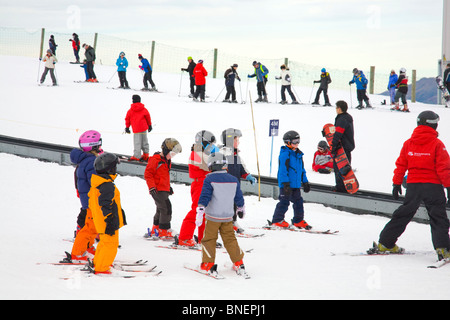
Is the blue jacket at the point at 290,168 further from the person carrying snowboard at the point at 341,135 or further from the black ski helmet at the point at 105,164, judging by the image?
the black ski helmet at the point at 105,164

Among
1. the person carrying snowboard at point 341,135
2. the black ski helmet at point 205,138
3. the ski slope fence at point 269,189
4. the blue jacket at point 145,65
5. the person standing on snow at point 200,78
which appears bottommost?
the ski slope fence at point 269,189

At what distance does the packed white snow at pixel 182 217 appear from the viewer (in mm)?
6210

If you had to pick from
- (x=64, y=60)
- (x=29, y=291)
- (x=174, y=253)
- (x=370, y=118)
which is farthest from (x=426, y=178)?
(x=64, y=60)

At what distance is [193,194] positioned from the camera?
8.35 metres

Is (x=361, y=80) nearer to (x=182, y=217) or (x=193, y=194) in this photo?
(x=182, y=217)

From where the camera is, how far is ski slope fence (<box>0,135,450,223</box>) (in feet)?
35.9

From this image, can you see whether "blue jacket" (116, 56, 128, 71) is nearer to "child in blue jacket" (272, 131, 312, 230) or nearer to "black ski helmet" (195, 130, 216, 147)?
"child in blue jacket" (272, 131, 312, 230)

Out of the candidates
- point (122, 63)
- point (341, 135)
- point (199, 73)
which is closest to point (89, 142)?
point (341, 135)

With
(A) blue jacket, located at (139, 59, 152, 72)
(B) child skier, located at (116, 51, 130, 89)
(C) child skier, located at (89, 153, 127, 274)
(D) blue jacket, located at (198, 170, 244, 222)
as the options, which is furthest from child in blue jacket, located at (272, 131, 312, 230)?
(B) child skier, located at (116, 51, 130, 89)

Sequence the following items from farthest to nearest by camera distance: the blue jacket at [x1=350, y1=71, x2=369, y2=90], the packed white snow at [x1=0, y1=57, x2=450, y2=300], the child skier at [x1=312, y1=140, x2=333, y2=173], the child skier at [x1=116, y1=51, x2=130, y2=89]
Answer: the child skier at [x1=116, y1=51, x2=130, y2=89], the blue jacket at [x1=350, y1=71, x2=369, y2=90], the child skier at [x1=312, y1=140, x2=333, y2=173], the packed white snow at [x1=0, y1=57, x2=450, y2=300]

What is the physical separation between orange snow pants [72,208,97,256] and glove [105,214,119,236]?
2.47ft

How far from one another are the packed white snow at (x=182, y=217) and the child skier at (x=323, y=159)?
610 millimetres

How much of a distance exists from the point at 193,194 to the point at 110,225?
2.06 metres

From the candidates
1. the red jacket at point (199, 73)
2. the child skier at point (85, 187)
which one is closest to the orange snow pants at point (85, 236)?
the child skier at point (85, 187)
